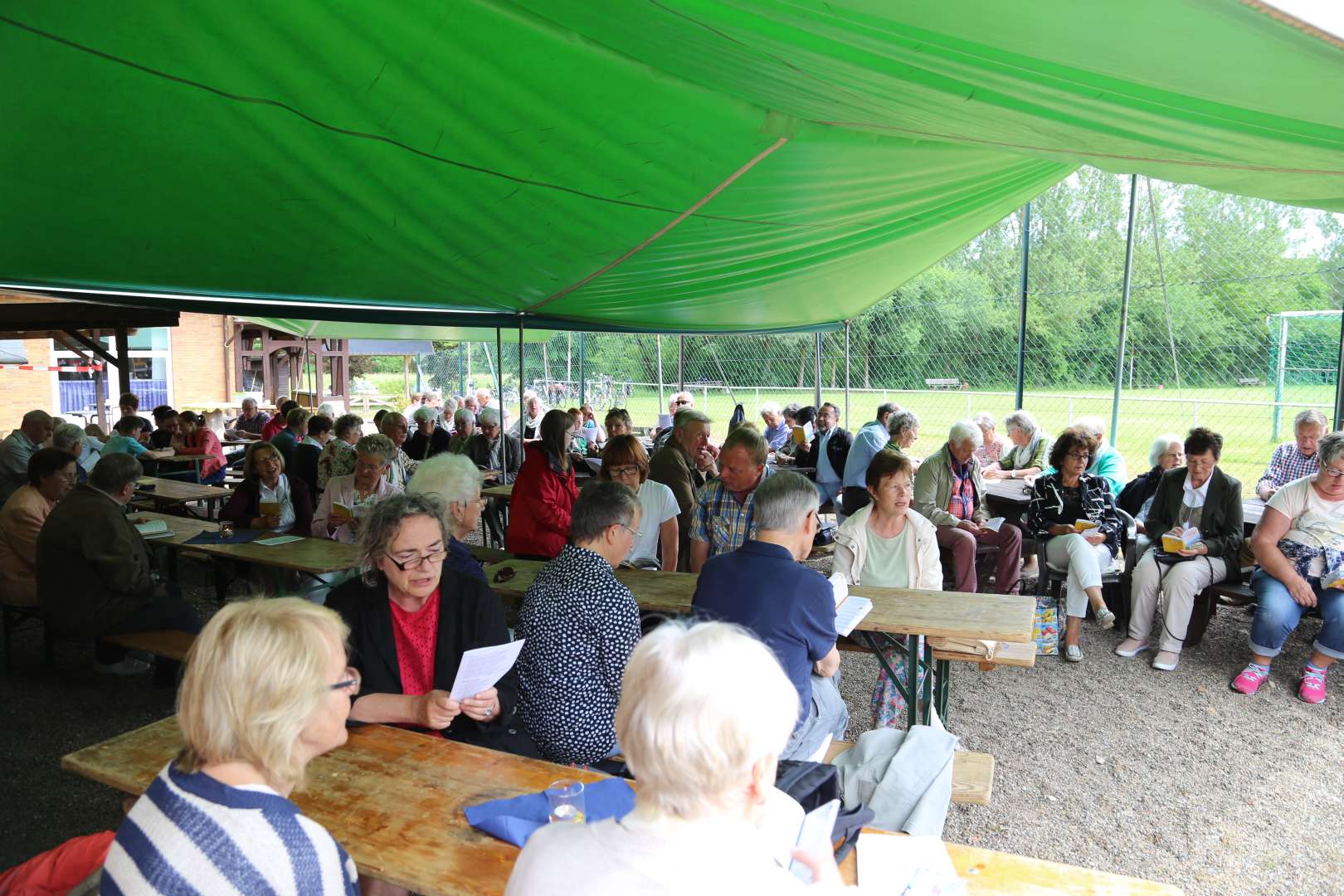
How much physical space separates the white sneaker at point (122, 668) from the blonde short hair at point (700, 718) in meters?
4.80

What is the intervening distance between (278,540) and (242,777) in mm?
4031

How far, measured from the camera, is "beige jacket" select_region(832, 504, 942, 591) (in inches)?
161

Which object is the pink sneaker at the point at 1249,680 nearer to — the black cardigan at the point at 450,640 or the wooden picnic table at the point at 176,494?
the black cardigan at the point at 450,640

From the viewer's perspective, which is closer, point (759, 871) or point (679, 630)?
point (759, 871)

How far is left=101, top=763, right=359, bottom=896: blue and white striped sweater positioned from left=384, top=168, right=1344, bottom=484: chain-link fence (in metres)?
7.71

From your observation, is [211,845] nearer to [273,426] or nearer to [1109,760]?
[1109,760]

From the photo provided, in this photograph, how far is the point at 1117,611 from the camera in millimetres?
5961

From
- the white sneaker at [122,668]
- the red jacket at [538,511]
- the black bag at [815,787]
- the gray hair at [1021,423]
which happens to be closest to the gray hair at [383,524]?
the black bag at [815,787]

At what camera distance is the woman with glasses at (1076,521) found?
5492 mm

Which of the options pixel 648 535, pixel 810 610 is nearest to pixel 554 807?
pixel 810 610

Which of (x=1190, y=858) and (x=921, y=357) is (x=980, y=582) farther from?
(x=921, y=357)

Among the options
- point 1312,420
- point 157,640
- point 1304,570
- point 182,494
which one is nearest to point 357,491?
point 157,640

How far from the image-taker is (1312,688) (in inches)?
183

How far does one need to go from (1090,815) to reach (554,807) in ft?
8.46
